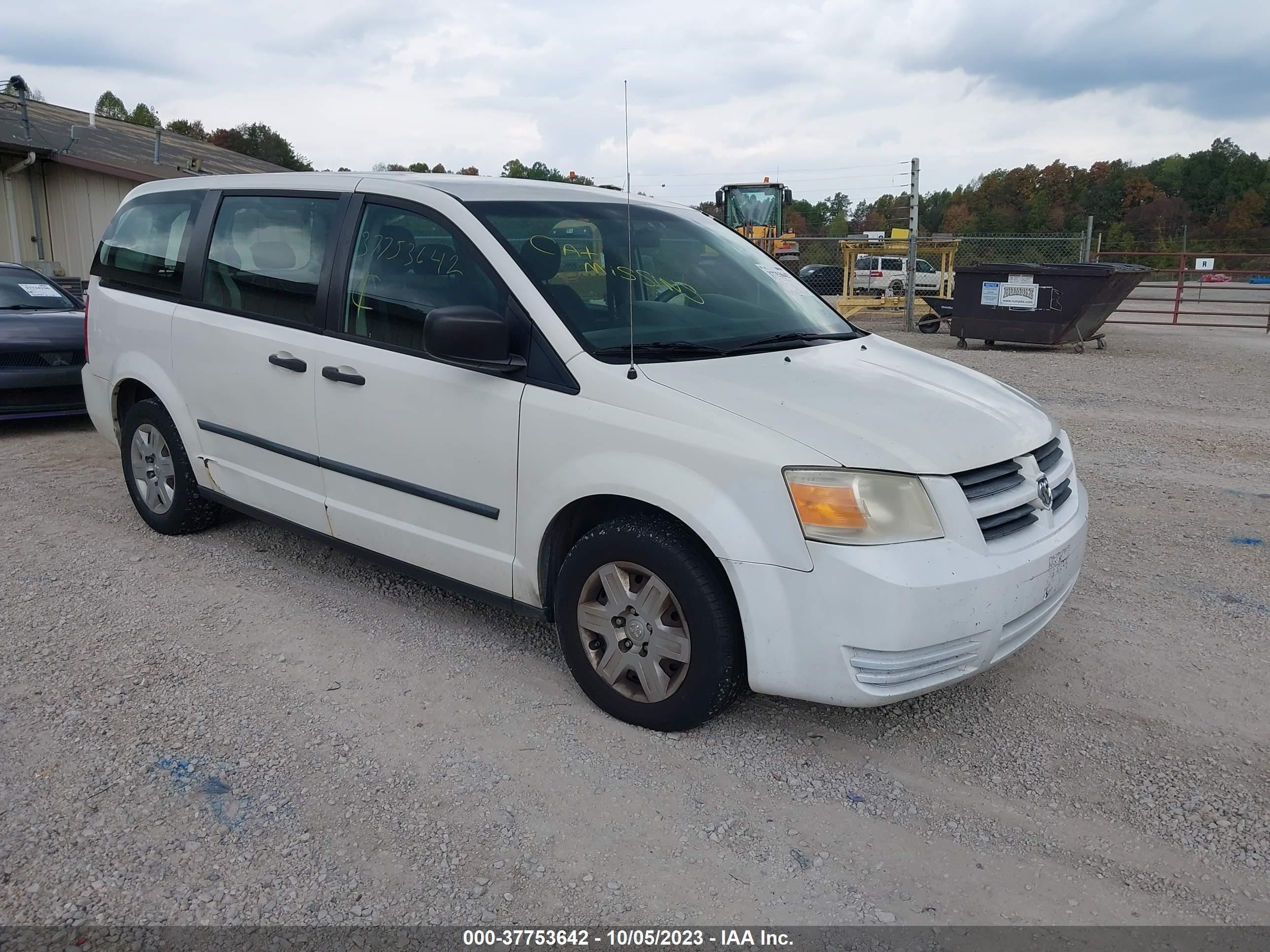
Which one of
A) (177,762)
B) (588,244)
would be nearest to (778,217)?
(588,244)

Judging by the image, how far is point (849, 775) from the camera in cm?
316

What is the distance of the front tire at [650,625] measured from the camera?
3.09 m

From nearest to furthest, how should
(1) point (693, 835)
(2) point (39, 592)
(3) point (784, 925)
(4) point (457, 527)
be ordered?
(3) point (784, 925), (1) point (693, 835), (4) point (457, 527), (2) point (39, 592)

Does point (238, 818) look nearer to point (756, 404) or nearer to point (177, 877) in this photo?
point (177, 877)

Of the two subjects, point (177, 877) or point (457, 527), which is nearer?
point (177, 877)

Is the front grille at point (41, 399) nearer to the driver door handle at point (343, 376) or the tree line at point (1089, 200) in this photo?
the driver door handle at point (343, 376)

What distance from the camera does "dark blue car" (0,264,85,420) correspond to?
7.72 meters

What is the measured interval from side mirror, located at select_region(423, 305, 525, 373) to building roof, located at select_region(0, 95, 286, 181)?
11.4m

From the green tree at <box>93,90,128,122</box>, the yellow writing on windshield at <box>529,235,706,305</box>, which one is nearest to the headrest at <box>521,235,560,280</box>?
the yellow writing on windshield at <box>529,235,706,305</box>

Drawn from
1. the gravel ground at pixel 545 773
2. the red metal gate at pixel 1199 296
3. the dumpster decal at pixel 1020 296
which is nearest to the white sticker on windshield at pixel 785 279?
the gravel ground at pixel 545 773

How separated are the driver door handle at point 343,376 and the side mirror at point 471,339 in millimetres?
592

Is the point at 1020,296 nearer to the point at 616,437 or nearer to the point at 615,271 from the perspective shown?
the point at 615,271

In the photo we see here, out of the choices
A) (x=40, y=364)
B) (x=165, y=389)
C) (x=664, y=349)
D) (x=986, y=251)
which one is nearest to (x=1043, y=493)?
(x=664, y=349)

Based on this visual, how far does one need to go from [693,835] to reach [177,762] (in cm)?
165
